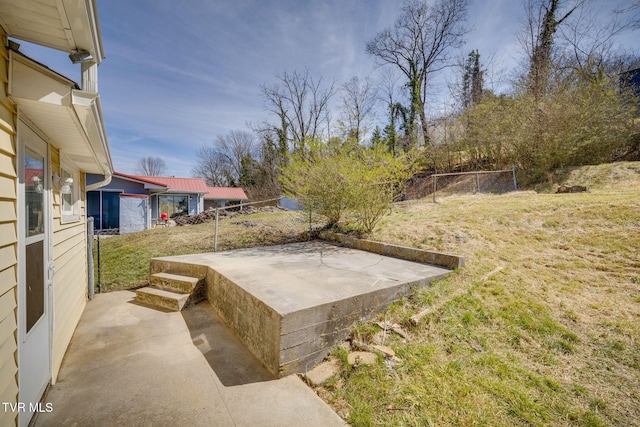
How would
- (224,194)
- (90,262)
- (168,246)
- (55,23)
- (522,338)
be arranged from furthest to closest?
(224,194), (168,246), (90,262), (522,338), (55,23)

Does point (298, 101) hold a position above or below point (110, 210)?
above

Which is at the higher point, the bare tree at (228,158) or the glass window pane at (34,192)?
the bare tree at (228,158)

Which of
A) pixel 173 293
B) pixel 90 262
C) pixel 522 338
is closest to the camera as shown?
pixel 522 338

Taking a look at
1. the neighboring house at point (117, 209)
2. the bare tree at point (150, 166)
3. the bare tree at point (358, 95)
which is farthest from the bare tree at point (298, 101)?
the bare tree at point (150, 166)

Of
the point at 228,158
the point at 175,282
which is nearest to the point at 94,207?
the point at 175,282

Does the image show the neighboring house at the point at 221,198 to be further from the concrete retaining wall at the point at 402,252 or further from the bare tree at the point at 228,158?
the concrete retaining wall at the point at 402,252

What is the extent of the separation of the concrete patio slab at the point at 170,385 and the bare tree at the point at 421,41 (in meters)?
15.8

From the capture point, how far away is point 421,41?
16.3 metres

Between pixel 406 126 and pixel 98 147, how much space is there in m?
18.6

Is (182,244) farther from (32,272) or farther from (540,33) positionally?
(540,33)

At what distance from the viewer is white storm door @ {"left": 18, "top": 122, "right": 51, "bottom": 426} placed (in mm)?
1648

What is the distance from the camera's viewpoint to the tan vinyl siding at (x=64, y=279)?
2484 mm

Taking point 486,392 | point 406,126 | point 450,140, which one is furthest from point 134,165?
point 486,392

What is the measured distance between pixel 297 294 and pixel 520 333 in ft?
7.35
